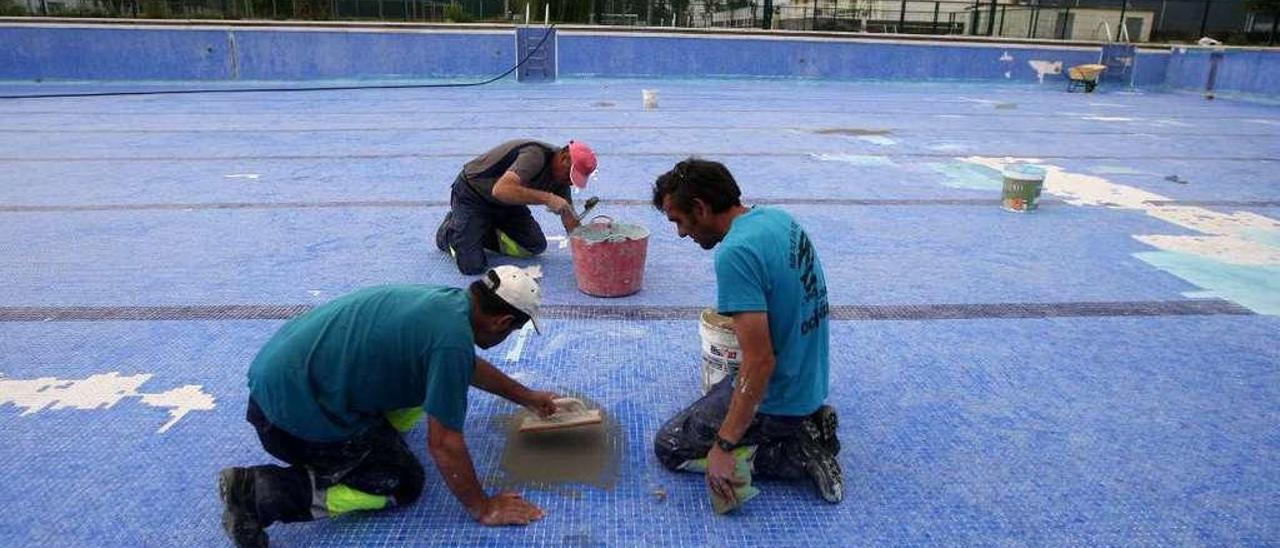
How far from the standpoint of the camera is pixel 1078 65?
18.9m

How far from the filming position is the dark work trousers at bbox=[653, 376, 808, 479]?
8.44ft

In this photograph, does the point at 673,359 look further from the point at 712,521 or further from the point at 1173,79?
the point at 1173,79

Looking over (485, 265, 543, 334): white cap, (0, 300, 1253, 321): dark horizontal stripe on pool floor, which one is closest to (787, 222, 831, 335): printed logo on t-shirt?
(485, 265, 543, 334): white cap

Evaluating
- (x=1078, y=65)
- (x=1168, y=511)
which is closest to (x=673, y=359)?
(x=1168, y=511)

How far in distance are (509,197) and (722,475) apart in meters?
2.40

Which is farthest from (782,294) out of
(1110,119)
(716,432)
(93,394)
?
(1110,119)

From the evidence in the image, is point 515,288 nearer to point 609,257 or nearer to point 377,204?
point 609,257

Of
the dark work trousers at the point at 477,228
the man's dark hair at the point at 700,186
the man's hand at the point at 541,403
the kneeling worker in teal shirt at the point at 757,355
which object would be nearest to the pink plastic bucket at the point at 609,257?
the dark work trousers at the point at 477,228

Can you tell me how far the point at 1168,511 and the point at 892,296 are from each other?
2035mm

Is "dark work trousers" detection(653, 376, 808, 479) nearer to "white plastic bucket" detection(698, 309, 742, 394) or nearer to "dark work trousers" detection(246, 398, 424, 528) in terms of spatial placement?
"white plastic bucket" detection(698, 309, 742, 394)

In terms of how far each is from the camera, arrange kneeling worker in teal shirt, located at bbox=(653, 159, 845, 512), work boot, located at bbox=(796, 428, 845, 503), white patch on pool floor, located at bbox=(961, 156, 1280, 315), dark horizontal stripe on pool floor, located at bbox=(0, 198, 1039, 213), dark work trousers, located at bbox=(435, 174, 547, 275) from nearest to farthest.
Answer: kneeling worker in teal shirt, located at bbox=(653, 159, 845, 512)
work boot, located at bbox=(796, 428, 845, 503)
white patch on pool floor, located at bbox=(961, 156, 1280, 315)
dark work trousers, located at bbox=(435, 174, 547, 275)
dark horizontal stripe on pool floor, located at bbox=(0, 198, 1039, 213)

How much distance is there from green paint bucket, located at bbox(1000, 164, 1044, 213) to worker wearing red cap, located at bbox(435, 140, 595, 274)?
3.82 metres

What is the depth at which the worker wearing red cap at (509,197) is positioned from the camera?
170 inches

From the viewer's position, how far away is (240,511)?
226 centimetres
